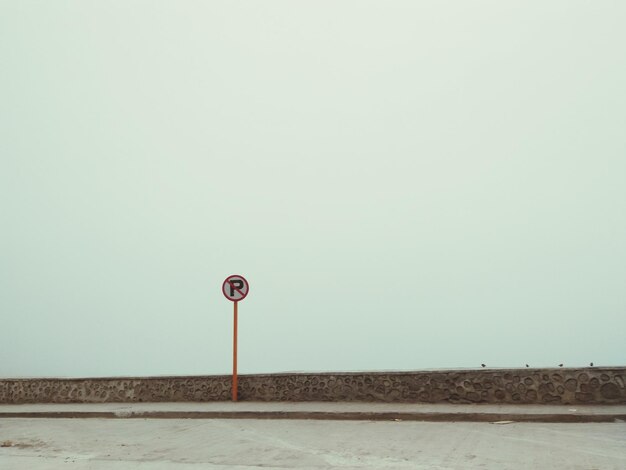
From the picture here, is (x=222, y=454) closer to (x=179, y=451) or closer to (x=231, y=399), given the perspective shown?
(x=179, y=451)

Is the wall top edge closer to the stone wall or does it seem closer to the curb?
the stone wall

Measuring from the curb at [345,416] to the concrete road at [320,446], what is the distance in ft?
0.51

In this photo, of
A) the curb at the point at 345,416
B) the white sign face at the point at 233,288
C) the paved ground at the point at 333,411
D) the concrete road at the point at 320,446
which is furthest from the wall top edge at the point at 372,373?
the white sign face at the point at 233,288

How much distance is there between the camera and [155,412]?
9.36 metres

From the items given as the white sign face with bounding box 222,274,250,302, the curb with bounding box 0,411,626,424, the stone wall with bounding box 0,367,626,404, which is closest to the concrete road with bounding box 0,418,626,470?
the curb with bounding box 0,411,626,424

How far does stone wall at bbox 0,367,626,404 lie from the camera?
784cm

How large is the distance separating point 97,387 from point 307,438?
6.18 metres

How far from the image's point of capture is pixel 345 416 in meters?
8.21

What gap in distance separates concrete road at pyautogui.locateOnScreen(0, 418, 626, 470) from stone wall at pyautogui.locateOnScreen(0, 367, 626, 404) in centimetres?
103

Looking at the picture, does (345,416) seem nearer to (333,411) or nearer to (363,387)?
(333,411)

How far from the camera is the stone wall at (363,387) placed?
784cm

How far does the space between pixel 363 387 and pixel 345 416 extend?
3.35 feet

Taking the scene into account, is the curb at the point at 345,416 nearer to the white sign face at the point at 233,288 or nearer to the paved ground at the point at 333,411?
the paved ground at the point at 333,411

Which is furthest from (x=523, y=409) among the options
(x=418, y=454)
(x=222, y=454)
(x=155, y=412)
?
(x=155, y=412)
